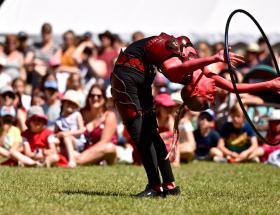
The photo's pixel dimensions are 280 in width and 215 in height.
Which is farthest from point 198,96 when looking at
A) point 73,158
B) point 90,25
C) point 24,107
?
point 90,25

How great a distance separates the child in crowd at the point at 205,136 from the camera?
15844 millimetres

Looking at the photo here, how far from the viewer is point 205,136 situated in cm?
1598

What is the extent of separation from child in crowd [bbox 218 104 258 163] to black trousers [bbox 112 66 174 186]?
6.70 meters

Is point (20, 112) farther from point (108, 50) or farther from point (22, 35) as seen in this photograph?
point (22, 35)

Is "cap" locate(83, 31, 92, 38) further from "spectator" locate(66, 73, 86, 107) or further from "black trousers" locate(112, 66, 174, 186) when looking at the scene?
"black trousers" locate(112, 66, 174, 186)

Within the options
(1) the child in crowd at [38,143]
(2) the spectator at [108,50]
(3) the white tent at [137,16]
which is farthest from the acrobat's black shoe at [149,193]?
(3) the white tent at [137,16]

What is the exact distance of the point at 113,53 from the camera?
1817 centimetres

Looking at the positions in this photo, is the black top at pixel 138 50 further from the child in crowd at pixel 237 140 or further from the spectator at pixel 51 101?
the spectator at pixel 51 101

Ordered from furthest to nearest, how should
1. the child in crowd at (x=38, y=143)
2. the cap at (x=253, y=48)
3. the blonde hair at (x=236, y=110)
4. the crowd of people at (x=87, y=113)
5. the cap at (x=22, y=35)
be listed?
the cap at (x=22, y=35)
the cap at (x=253, y=48)
the blonde hair at (x=236, y=110)
the crowd of people at (x=87, y=113)
the child in crowd at (x=38, y=143)

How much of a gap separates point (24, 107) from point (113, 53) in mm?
2501

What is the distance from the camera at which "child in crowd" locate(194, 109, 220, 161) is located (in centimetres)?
1584

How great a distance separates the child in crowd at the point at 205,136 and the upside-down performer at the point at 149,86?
690 cm

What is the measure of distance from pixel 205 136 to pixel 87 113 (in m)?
2.34

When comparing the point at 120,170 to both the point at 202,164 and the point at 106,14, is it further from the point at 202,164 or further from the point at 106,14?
the point at 106,14
